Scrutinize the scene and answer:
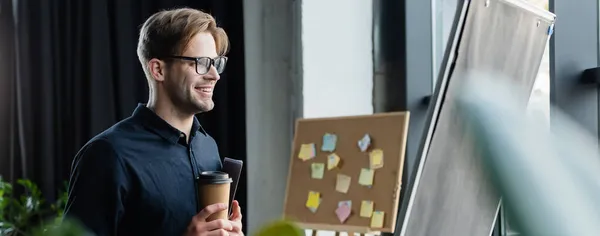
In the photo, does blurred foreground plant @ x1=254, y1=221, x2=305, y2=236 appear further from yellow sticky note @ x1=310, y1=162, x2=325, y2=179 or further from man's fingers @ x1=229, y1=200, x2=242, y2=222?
yellow sticky note @ x1=310, y1=162, x2=325, y2=179

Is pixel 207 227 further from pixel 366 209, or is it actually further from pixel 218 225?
pixel 366 209

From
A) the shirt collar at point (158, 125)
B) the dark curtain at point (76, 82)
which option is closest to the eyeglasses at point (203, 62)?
the shirt collar at point (158, 125)

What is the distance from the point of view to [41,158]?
4.20m

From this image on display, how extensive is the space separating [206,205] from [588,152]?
1272mm

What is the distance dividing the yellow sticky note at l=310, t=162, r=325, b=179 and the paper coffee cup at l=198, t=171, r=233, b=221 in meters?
1.55

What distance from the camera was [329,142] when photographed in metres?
2.97

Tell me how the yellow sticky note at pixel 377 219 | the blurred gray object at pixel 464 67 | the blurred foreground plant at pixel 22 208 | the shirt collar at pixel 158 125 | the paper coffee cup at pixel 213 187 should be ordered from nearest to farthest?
the paper coffee cup at pixel 213 187 → the blurred gray object at pixel 464 67 → the shirt collar at pixel 158 125 → the yellow sticky note at pixel 377 219 → the blurred foreground plant at pixel 22 208

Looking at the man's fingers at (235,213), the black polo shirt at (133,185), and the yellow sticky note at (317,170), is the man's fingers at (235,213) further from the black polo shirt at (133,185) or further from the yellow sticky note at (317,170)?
the yellow sticky note at (317,170)

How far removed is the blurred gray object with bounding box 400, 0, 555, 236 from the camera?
147 cm

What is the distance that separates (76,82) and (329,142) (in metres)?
1.89

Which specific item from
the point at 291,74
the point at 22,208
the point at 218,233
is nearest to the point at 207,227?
the point at 218,233

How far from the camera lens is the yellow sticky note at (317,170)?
297 cm

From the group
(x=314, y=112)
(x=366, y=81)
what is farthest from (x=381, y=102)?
(x=314, y=112)

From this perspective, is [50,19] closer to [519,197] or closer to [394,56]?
[394,56]
